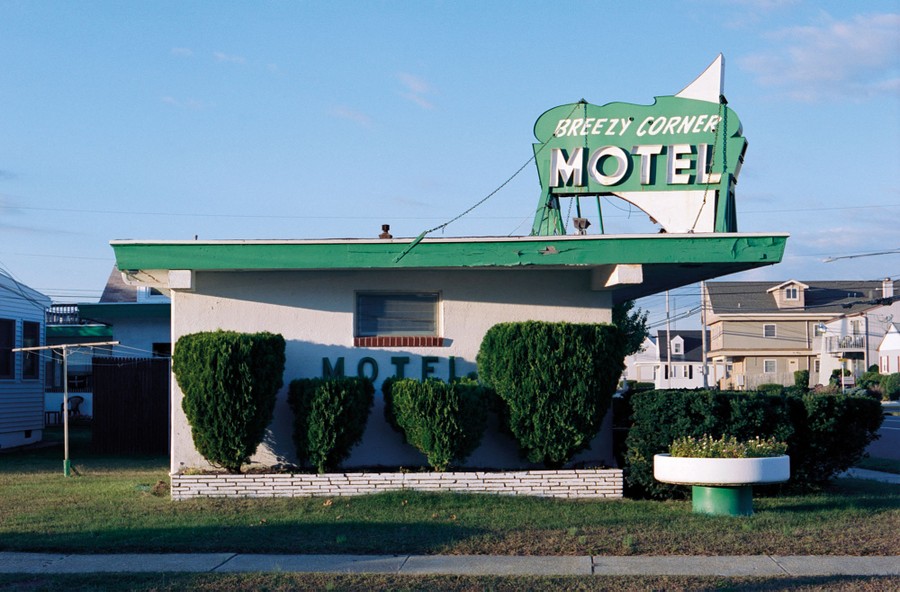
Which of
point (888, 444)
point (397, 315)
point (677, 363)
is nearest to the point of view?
point (397, 315)

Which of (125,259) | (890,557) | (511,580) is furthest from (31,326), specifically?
(890,557)

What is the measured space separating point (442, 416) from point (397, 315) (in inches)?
72.4

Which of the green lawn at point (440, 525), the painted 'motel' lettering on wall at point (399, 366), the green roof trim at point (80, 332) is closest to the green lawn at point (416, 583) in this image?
the green lawn at point (440, 525)

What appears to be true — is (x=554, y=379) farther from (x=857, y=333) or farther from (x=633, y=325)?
(x=857, y=333)

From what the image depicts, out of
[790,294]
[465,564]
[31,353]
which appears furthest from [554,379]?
[790,294]

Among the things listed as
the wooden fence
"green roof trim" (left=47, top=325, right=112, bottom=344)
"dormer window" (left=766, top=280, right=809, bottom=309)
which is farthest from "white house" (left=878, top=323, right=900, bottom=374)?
the wooden fence

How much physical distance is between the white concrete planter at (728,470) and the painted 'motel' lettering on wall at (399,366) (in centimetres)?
352

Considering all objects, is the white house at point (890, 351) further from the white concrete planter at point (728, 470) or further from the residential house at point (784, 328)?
the white concrete planter at point (728, 470)

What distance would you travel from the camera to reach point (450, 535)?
32.1 feet

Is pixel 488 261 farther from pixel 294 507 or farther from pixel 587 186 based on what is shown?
pixel 294 507

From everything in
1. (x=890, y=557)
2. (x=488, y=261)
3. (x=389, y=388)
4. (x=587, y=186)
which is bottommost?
(x=890, y=557)

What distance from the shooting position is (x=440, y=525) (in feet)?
33.9

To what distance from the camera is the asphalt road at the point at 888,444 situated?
2219 centimetres

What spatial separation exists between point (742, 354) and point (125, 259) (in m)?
59.2
